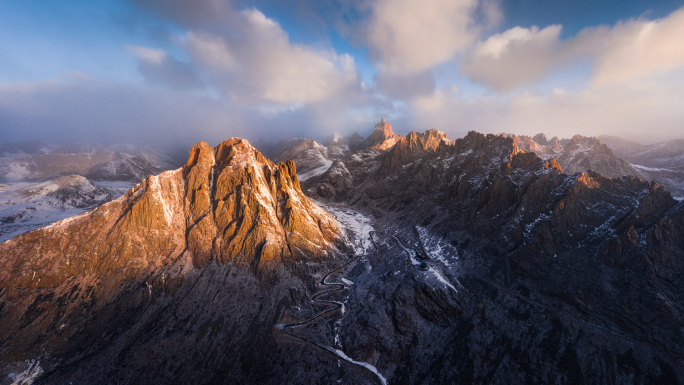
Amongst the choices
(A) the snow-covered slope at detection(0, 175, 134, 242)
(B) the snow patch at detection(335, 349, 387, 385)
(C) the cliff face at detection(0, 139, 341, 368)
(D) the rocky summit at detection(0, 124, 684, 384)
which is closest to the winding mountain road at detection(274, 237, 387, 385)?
(B) the snow patch at detection(335, 349, 387, 385)

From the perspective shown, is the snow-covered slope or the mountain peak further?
the snow-covered slope

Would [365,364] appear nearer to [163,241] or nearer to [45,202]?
[163,241]

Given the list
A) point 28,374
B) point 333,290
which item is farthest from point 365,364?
point 28,374

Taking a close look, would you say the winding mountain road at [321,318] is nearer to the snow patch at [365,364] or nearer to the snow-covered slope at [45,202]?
the snow patch at [365,364]

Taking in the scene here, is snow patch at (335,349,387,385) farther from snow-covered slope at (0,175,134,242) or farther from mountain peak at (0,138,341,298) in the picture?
snow-covered slope at (0,175,134,242)

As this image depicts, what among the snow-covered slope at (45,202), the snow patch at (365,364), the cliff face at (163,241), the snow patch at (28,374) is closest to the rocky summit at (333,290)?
the snow patch at (28,374)

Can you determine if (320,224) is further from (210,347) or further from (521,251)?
(521,251)
